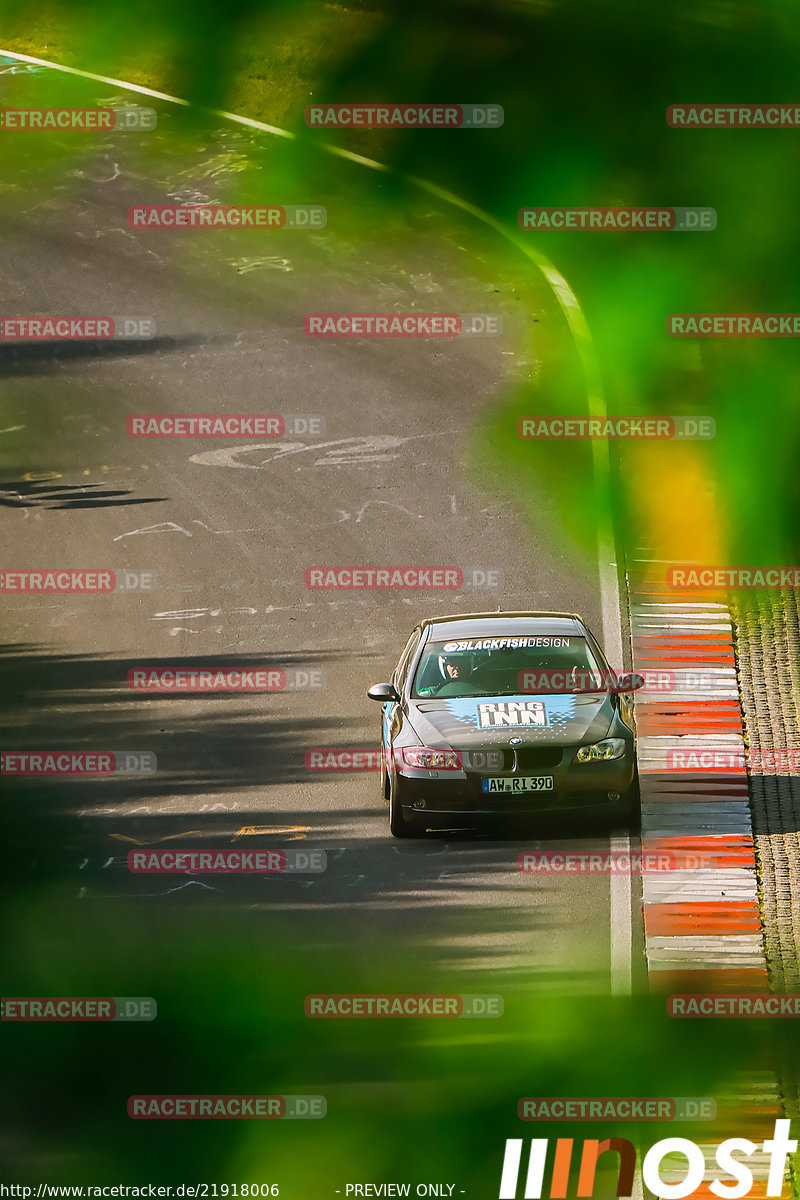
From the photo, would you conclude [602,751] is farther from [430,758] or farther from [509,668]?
[509,668]

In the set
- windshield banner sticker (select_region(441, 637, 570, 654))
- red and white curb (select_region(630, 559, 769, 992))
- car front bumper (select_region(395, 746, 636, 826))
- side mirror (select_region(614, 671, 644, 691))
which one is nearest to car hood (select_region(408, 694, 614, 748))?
side mirror (select_region(614, 671, 644, 691))

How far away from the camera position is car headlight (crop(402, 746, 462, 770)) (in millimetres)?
13297

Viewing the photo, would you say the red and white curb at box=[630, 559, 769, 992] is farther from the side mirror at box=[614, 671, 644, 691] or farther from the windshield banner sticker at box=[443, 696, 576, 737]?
the windshield banner sticker at box=[443, 696, 576, 737]

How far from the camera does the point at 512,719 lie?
531 inches

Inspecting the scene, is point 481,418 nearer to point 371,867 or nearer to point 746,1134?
point 371,867

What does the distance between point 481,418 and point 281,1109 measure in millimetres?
12956

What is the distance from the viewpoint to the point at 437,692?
14.3 m

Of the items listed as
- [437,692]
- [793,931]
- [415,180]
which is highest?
[415,180]

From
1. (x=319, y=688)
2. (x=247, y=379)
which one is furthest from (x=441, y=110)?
(x=319, y=688)

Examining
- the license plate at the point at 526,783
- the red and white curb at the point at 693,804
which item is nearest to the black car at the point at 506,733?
the license plate at the point at 526,783

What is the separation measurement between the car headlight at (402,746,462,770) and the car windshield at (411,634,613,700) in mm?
825

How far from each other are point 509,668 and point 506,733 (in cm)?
121

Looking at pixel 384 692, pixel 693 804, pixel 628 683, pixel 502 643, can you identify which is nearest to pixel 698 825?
pixel 693 804

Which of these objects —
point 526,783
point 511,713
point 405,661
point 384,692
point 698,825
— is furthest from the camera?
point 405,661
